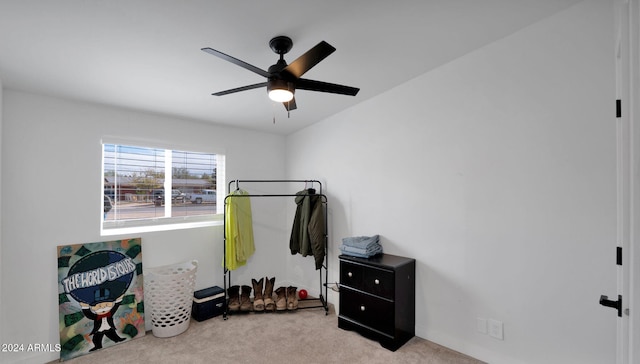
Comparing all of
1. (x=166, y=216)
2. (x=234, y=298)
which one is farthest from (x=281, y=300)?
(x=166, y=216)

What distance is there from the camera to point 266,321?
3061 millimetres

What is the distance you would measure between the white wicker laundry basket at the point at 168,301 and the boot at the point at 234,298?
496 millimetres

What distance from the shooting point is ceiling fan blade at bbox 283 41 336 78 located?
4.52ft

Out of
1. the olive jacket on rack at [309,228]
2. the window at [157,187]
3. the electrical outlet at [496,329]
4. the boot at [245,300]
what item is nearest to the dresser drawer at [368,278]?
the olive jacket on rack at [309,228]

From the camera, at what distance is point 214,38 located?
1.75m

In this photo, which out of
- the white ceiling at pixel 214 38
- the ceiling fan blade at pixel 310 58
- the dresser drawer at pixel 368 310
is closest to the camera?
the ceiling fan blade at pixel 310 58

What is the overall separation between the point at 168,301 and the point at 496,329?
9.72 ft

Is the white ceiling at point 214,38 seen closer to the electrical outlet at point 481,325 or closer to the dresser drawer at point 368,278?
the dresser drawer at point 368,278

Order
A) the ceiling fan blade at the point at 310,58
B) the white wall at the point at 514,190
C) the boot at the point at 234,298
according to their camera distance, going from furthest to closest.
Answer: the boot at the point at 234,298 < the white wall at the point at 514,190 < the ceiling fan blade at the point at 310,58

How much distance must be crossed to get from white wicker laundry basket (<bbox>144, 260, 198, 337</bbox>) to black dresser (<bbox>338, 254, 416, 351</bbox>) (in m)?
1.64

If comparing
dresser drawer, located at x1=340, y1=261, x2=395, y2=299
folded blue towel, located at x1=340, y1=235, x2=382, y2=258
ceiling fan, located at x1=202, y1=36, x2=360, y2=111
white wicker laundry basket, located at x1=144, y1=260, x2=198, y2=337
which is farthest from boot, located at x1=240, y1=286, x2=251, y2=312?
ceiling fan, located at x1=202, y1=36, x2=360, y2=111

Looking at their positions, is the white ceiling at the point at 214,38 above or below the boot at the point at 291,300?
above

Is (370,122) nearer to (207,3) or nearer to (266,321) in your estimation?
Answer: (207,3)

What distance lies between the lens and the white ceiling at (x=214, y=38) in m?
1.49
